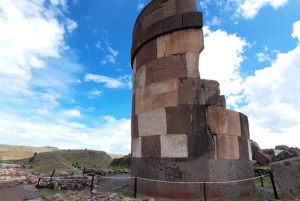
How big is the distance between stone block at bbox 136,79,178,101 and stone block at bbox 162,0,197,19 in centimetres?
213

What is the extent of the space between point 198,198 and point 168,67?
11.9 feet

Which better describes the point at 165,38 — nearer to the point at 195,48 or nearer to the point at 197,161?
the point at 195,48

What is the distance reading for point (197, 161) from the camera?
18.2ft

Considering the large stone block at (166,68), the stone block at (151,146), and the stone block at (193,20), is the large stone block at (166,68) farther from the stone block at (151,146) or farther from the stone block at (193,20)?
the stone block at (151,146)

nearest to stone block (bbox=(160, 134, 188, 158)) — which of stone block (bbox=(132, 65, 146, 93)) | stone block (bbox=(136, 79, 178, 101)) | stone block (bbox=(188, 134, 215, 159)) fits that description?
stone block (bbox=(188, 134, 215, 159))

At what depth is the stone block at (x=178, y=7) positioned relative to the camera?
648cm


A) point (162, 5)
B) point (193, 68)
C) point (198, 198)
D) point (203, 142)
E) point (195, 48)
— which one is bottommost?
point (198, 198)

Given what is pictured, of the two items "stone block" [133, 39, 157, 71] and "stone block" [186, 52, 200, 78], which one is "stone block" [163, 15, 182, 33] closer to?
"stone block" [133, 39, 157, 71]

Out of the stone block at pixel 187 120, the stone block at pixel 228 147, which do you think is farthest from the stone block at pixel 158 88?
the stone block at pixel 228 147

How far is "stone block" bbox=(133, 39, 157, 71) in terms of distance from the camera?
22.4 feet

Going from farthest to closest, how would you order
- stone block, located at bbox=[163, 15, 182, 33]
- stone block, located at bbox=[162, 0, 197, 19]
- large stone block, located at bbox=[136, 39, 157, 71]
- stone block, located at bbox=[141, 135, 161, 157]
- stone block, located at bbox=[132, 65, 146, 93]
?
stone block, located at bbox=[132, 65, 146, 93], large stone block, located at bbox=[136, 39, 157, 71], stone block, located at bbox=[162, 0, 197, 19], stone block, located at bbox=[163, 15, 182, 33], stone block, located at bbox=[141, 135, 161, 157]

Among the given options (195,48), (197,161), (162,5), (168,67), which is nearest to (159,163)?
(197,161)

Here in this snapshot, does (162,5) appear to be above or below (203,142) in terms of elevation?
above

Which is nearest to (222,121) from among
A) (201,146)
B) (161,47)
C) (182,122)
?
(201,146)
